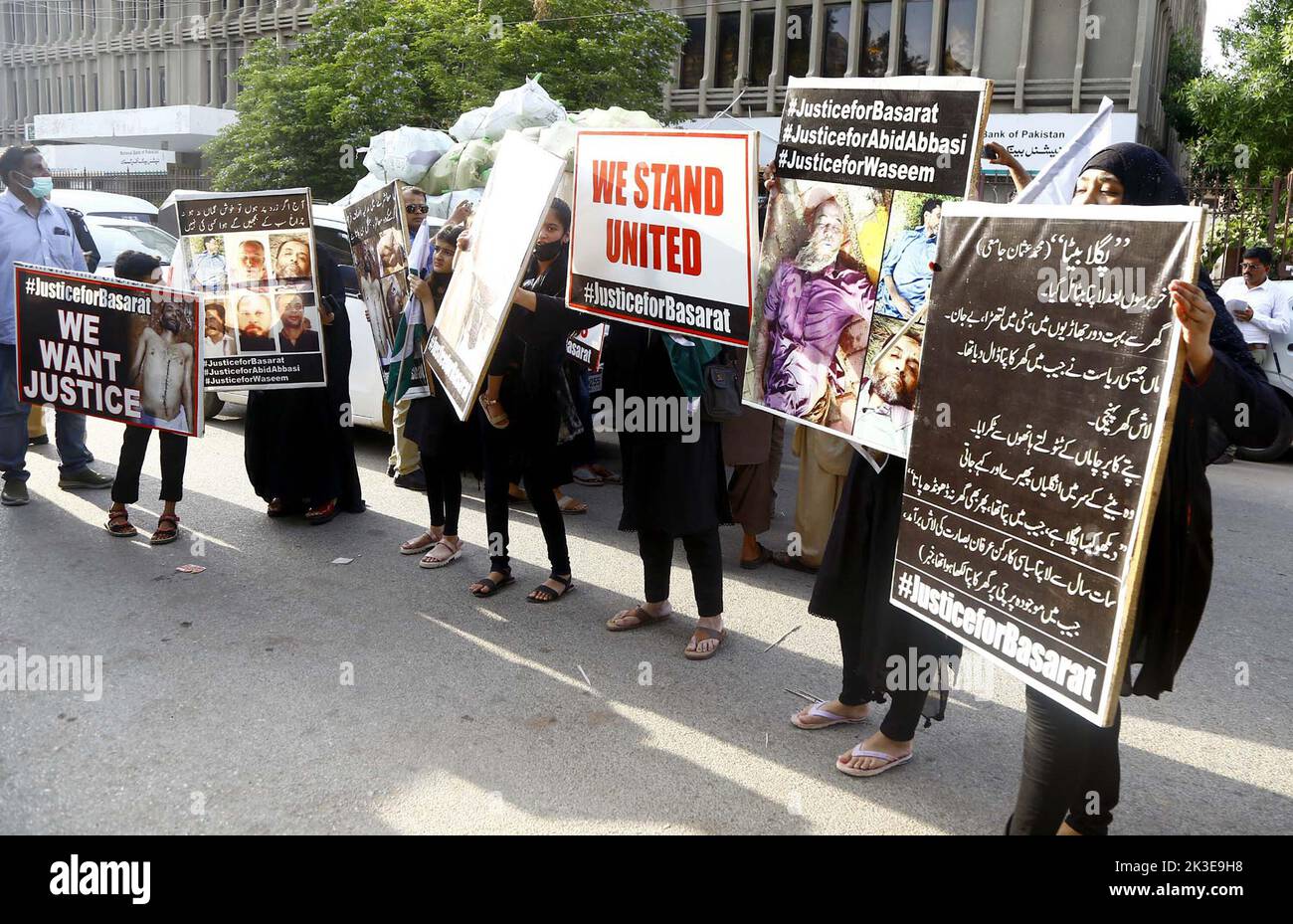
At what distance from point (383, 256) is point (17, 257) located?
9.27ft

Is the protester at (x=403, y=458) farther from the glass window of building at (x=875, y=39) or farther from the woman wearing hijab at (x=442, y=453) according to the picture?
the glass window of building at (x=875, y=39)

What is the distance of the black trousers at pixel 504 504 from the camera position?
17.6 ft

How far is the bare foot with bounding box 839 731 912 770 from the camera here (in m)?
3.73

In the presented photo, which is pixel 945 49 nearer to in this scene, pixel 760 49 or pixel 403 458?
pixel 760 49

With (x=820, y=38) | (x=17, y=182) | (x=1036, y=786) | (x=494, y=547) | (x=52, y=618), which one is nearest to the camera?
(x=1036, y=786)

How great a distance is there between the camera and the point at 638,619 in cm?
512

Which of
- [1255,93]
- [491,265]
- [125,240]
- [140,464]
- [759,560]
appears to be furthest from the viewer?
[1255,93]

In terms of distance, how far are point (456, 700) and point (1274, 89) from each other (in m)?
17.4

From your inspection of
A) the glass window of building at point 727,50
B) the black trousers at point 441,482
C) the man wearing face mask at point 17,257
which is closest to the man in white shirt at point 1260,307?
the black trousers at point 441,482

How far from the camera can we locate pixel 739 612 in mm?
5379

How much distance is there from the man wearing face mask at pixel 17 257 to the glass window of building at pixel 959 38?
22053mm

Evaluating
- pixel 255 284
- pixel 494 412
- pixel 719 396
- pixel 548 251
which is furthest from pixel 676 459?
pixel 255 284
